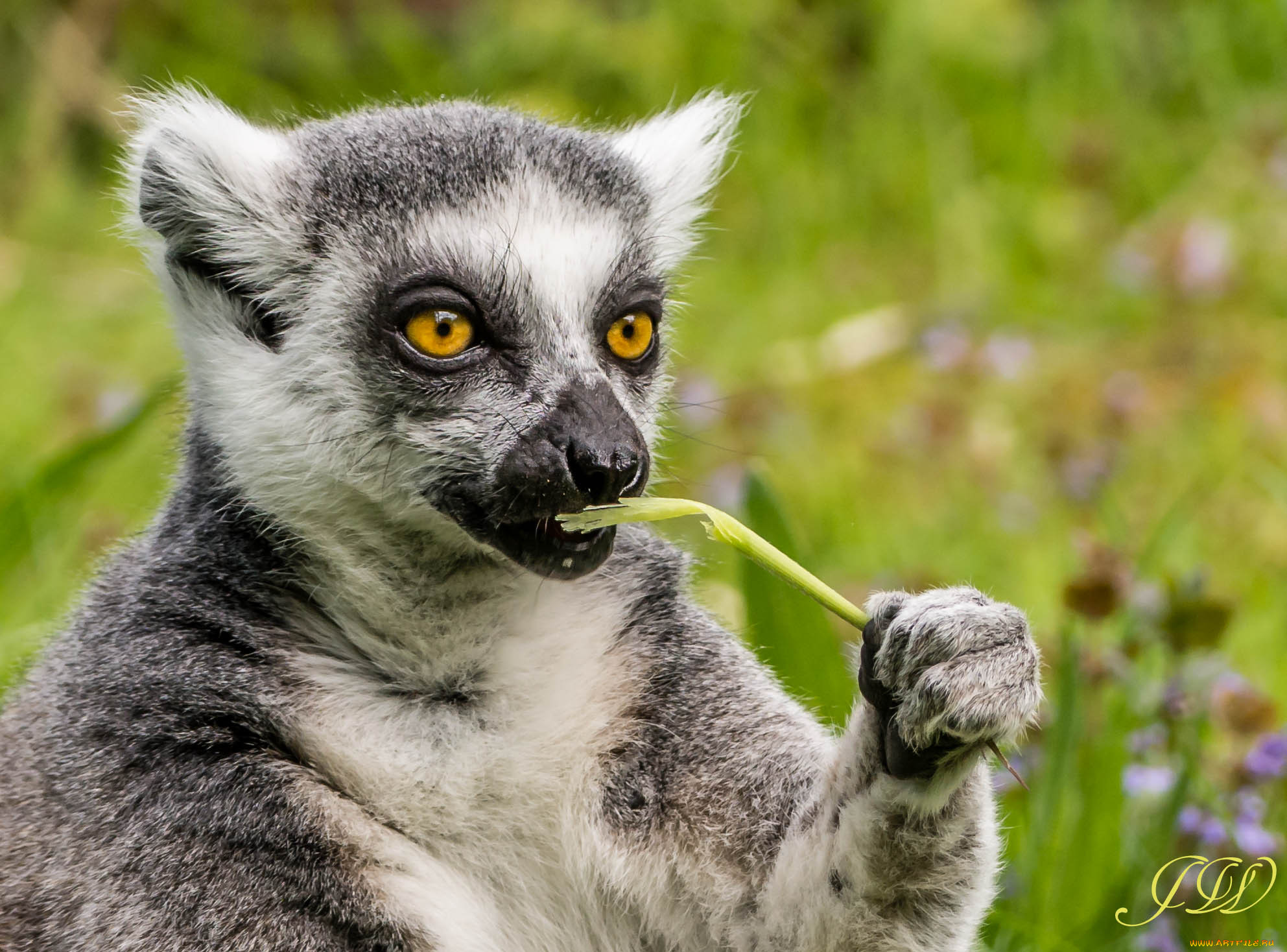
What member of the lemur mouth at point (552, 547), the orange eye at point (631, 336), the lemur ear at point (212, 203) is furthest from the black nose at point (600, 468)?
the lemur ear at point (212, 203)

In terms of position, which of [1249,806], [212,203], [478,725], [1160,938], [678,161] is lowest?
[478,725]

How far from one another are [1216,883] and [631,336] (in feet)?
7.09

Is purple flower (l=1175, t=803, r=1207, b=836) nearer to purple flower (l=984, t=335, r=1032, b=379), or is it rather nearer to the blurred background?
the blurred background

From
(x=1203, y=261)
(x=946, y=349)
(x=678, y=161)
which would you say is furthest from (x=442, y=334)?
(x=1203, y=261)

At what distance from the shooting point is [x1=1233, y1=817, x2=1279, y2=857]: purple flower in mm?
3857

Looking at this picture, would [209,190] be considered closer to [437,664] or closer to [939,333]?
[437,664]

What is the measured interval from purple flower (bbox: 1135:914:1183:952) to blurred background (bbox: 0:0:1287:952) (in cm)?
1

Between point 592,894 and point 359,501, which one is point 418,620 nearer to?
point 359,501

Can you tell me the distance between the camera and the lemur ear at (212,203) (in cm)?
384

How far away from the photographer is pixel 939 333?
838 cm

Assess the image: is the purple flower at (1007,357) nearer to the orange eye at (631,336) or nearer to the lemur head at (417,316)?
the lemur head at (417,316)

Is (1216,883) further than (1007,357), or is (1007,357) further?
(1007,357)

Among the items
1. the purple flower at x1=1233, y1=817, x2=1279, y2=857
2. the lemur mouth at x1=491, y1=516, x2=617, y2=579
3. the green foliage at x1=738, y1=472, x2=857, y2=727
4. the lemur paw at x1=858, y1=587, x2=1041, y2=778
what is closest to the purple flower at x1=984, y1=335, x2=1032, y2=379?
the green foliage at x1=738, y1=472, x2=857, y2=727

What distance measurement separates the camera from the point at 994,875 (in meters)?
3.28
